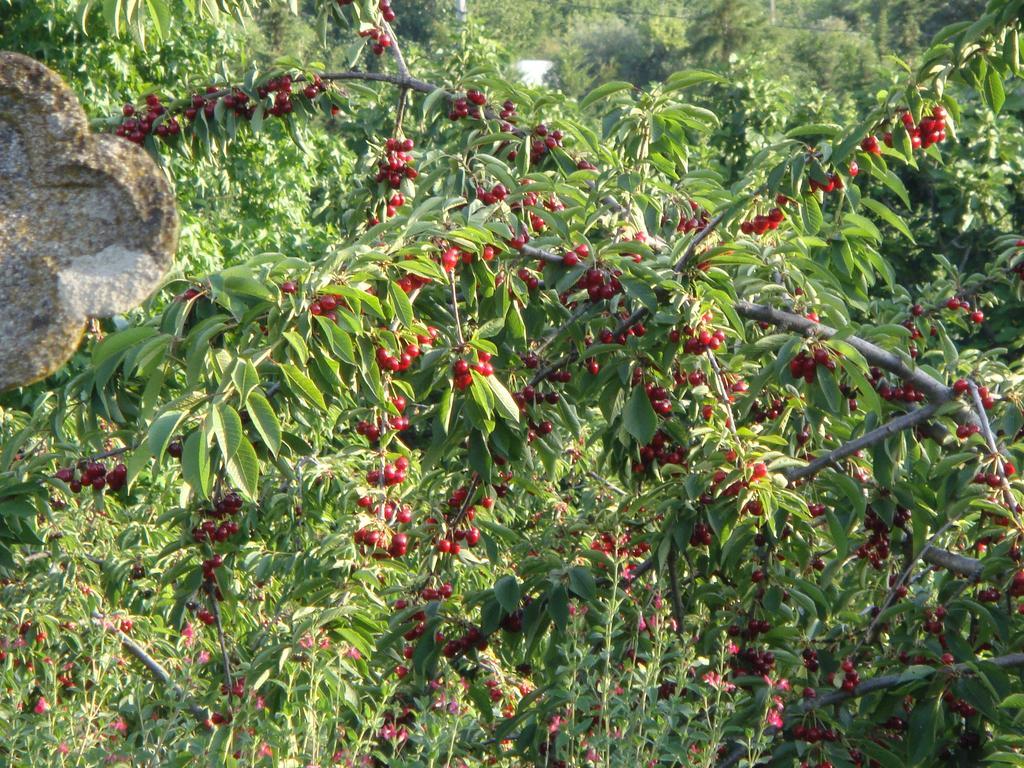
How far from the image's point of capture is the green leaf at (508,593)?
267 centimetres

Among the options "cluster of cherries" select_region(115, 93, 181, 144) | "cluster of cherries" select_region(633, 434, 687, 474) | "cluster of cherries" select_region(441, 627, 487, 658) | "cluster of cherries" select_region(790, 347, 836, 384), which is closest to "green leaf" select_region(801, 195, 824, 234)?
"cluster of cherries" select_region(790, 347, 836, 384)

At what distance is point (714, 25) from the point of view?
2747 cm

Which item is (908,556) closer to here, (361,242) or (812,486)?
(812,486)

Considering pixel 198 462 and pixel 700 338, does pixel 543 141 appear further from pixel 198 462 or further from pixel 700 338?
pixel 198 462

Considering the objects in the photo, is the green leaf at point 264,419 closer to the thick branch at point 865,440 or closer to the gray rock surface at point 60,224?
the gray rock surface at point 60,224

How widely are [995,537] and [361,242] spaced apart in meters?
1.47

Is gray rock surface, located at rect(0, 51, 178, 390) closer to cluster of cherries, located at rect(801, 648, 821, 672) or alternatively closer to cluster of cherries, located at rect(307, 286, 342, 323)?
cluster of cherries, located at rect(307, 286, 342, 323)

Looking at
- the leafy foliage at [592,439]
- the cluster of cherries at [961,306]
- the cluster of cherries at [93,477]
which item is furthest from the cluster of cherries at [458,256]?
the cluster of cherries at [961,306]

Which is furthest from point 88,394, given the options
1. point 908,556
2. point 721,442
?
point 908,556

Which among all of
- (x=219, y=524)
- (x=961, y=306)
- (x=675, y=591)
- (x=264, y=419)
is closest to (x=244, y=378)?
(x=264, y=419)

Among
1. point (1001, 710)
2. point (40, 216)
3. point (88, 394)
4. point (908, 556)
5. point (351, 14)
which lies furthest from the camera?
point (351, 14)

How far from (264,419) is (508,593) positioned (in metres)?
0.83

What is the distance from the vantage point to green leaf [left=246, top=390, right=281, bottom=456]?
207 centimetres

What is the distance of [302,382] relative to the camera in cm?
212
